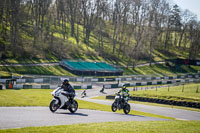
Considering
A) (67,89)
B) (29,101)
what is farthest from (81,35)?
(67,89)

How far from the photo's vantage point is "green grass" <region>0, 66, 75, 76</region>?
52.6 meters

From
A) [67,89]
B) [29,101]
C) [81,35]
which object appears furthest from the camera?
[81,35]

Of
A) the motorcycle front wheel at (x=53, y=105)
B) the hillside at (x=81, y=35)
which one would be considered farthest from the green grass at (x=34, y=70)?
the motorcycle front wheel at (x=53, y=105)

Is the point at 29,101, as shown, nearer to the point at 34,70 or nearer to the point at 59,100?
the point at 59,100

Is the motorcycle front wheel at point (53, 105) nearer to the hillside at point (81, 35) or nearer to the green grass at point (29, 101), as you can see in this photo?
the green grass at point (29, 101)

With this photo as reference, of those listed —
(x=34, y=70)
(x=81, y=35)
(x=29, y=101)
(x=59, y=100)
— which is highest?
(x=81, y=35)

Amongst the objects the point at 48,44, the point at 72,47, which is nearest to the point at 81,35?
the point at 72,47

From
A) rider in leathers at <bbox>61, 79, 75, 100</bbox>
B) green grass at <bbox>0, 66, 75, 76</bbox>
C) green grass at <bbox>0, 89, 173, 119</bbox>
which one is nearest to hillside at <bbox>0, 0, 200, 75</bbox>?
green grass at <bbox>0, 66, 75, 76</bbox>

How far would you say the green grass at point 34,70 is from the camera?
5258cm

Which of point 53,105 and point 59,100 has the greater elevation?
point 59,100

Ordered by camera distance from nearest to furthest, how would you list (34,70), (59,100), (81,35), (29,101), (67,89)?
(59,100), (67,89), (29,101), (34,70), (81,35)

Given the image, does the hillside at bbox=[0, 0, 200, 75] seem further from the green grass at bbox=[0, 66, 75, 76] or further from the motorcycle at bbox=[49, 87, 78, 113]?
the motorcycle at bbox=[49, 87, 78, 113]

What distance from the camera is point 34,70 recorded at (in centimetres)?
5631

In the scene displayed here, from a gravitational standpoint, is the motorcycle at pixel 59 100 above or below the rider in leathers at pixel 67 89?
below
